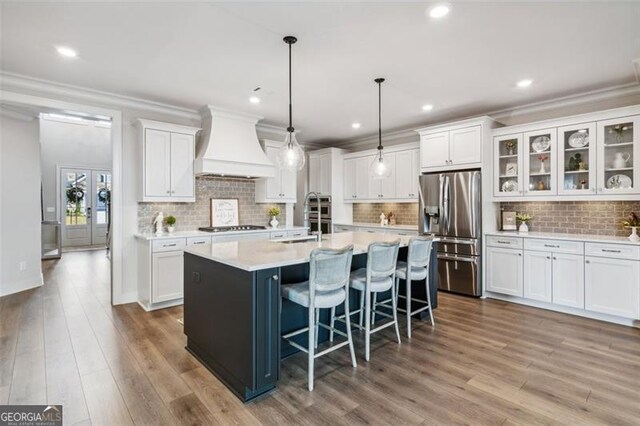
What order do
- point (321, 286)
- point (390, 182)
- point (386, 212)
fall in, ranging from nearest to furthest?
point (321, 286), point (390, 182), point (386, 212)

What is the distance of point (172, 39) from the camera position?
9.60ft

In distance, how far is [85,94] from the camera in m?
4.25

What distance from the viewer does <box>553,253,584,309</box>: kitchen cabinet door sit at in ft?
13.1

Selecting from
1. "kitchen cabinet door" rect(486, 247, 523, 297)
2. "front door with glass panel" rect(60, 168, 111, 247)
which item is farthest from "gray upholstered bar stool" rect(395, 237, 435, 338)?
"front door with glass panel" rect(60, 168, 111, 247)

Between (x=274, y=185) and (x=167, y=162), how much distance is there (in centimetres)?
186

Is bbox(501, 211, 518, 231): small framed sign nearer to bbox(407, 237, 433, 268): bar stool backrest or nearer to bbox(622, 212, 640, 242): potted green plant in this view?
bbox(622, 212, 640, 242): potted green plant

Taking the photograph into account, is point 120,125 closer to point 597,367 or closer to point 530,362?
point 530,362

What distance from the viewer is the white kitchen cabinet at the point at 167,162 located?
14.9ft

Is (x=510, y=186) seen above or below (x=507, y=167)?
below

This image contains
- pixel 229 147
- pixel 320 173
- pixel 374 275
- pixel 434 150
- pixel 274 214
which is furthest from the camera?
pixel 320 173

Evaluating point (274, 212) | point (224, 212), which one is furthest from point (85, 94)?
point (274, 212)

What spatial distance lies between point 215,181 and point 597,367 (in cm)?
528

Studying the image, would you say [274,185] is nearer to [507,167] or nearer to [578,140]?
[507,167]

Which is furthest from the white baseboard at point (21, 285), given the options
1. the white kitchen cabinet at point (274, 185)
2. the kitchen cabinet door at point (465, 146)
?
the kitchen cabinet door at point (465, 146)
